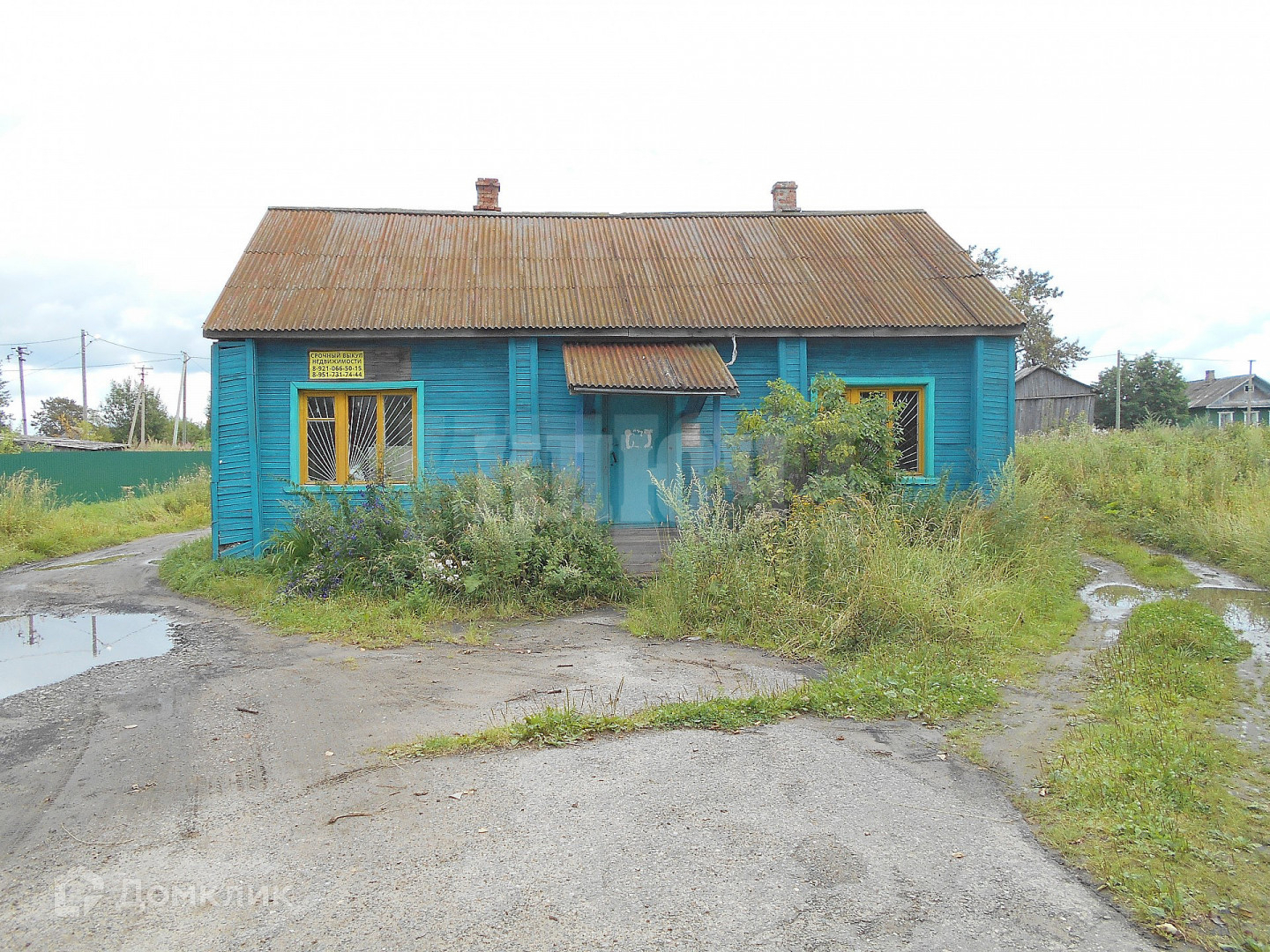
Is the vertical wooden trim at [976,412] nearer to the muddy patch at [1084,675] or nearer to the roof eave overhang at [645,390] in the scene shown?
the muddy patch at [1084,675]

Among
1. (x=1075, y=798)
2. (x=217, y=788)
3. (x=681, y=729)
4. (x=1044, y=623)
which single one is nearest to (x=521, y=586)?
(x=681, y=729)

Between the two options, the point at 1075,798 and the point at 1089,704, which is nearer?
the point at 1075,798

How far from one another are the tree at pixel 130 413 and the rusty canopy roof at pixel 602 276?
4023 centimetres

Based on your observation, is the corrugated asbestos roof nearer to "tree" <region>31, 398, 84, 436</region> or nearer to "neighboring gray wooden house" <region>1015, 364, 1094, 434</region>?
"neighboring gray wooden house" <region>1015, 364, 1094, 434</region>

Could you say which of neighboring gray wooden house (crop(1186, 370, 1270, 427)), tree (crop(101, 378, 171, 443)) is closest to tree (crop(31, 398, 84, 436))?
tree (crop(101, 378, 171, 443))

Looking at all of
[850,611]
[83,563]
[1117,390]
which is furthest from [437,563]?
[1117,390]

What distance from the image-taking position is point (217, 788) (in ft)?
14.1

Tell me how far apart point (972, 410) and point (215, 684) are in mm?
9968

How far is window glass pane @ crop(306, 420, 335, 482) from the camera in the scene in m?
11.3

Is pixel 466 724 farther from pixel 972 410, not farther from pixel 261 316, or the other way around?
pixel 972 410

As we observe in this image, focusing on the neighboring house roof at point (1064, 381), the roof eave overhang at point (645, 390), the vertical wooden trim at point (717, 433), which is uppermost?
the neighboring house roof at point (1064, 381)

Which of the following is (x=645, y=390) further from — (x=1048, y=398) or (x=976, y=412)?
(x=1048, y=398)

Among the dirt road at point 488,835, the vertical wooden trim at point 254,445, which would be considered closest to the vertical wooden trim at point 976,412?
the dirt road at point 488,835

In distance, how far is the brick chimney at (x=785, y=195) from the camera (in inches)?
600
